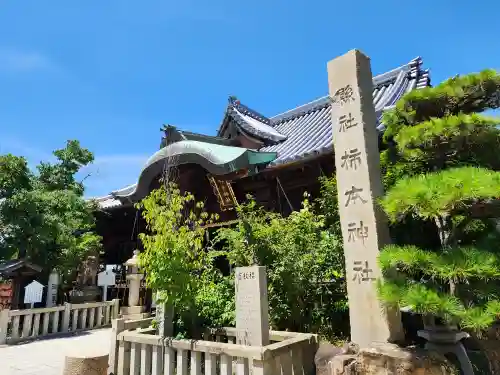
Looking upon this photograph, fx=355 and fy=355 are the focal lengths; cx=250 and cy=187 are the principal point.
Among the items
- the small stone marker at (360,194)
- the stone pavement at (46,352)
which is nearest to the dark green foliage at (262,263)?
the stone pavement at (46,352)

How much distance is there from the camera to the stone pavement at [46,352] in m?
6.52

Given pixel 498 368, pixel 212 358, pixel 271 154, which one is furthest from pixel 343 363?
pixel 271 154

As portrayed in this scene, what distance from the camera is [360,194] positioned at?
452cm

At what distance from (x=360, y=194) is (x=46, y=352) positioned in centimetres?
788

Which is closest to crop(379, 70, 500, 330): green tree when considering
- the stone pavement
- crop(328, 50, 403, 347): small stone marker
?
crop(328, 50, 403, 347): small stone marker

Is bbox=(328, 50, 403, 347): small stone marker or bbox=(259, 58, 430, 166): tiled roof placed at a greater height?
bbox=(259, 58, 430, 166): tiled roof

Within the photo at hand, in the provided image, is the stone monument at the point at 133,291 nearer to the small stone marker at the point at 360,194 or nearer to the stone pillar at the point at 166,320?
the stone pillar at the point at 166,320

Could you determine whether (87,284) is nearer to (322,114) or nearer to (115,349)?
(115,349)

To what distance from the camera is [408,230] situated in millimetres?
4605

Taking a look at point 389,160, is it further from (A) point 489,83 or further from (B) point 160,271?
(B) point 160,271

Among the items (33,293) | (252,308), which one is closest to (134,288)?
(33,293)

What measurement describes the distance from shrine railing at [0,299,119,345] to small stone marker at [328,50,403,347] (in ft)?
30.0

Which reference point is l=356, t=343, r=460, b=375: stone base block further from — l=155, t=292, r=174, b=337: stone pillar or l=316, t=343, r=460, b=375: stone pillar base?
l=155, t=292, r=174, b=337: stone pillar

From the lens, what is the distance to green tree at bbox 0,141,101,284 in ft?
37.4
